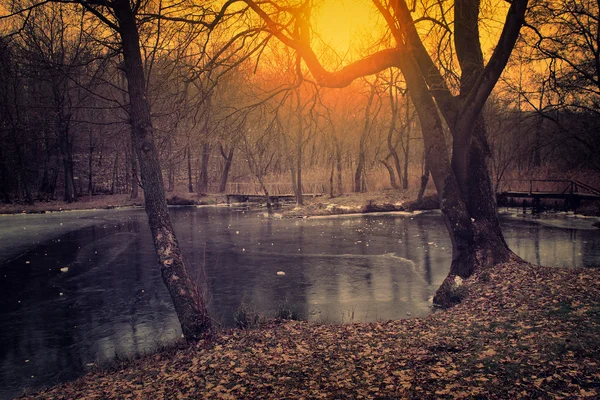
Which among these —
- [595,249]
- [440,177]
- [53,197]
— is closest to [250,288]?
[440,177]

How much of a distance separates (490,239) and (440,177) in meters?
1.72

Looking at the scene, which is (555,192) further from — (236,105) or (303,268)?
(236,105)

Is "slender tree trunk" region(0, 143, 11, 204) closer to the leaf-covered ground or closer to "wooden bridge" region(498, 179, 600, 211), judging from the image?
the leaf-covered ground

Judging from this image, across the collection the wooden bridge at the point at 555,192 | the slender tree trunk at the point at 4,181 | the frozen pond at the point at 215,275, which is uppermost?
the slender tree trunk at the point at 4,181

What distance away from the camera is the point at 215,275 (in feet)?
44.8

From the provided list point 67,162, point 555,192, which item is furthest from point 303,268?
point 67,162

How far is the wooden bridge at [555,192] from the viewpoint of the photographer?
83.4 feet

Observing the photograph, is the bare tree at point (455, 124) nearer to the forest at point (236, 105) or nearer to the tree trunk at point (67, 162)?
the forest at point (236, 105)

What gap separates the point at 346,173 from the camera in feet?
133

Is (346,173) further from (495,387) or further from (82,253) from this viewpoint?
(495,387)

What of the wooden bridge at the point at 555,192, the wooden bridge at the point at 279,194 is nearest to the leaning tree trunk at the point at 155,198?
the wooden bridge at the point at 555,192

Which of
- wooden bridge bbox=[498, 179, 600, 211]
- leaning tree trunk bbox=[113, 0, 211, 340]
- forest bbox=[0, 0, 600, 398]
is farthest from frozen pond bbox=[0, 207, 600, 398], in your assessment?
wooden bridge bbox=[498, 179, 600, 211]

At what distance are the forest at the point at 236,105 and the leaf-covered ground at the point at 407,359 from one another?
3638mm

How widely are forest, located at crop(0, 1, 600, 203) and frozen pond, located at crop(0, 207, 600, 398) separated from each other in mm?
3586
